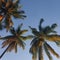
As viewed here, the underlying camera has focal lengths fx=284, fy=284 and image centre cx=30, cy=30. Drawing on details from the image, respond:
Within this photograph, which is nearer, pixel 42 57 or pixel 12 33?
pixel 42 57

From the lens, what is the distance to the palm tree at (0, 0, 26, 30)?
153ft

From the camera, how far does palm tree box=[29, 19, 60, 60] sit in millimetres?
44250

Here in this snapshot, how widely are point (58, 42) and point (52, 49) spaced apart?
4.78ft

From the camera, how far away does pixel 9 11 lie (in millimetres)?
47125

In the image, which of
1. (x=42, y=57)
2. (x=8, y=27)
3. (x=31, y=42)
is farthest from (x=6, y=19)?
(x=42, y=57)

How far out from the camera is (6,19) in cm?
4675

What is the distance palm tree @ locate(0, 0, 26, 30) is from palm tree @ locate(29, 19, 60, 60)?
4040mm

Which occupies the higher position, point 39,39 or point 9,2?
point 9,2

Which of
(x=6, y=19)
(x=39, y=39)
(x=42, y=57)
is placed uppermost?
(x=6, y=19)

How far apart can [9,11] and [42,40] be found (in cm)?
757

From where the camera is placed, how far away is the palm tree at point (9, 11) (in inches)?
1833

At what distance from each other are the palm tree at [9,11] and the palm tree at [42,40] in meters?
4.04

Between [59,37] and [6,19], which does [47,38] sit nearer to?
[59,37]

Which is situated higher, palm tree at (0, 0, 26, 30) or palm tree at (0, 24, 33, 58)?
palm tree at (0, 0, 26, 30)
